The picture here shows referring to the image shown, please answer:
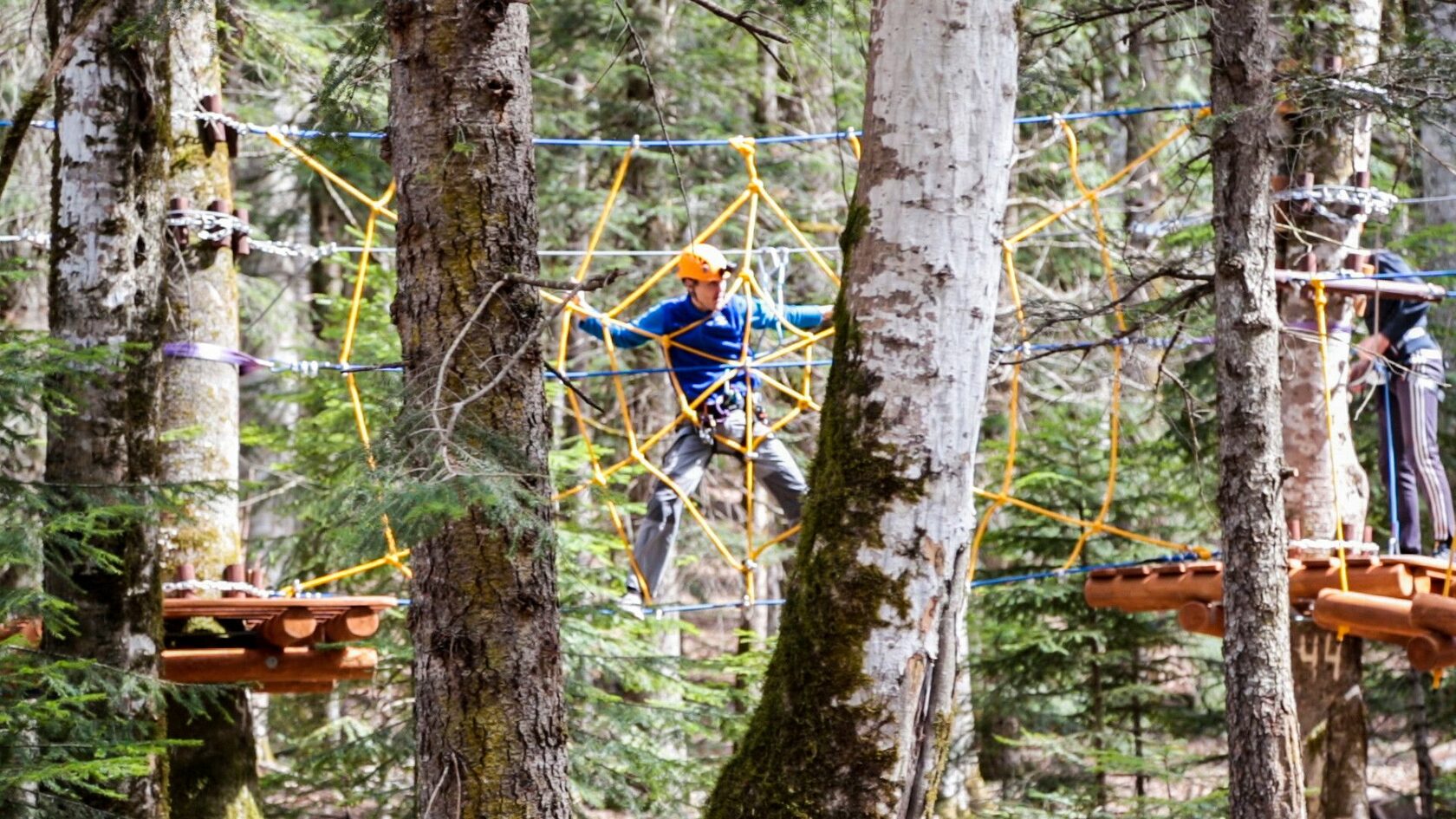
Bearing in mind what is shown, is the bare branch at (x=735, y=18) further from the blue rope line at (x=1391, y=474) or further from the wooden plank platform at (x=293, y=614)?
the blue rope line at (x=1391, y=474)

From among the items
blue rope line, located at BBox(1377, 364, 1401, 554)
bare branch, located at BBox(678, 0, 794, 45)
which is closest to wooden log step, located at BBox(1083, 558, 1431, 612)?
blue rope line, located at BBox(1377, 364, 1401, 554)

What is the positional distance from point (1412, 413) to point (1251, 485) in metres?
1.45

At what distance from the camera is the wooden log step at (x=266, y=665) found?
531 cm

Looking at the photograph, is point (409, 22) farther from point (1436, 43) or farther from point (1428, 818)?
point (1428, 818)

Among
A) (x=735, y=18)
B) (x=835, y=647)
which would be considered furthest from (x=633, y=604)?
(x=835, y=647)

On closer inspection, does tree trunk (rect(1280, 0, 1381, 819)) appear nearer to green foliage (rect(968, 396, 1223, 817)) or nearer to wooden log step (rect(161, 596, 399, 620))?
green foliage (rect(968, 396, 1223, 817))

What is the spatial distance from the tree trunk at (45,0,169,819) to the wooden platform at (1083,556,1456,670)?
3281 mm

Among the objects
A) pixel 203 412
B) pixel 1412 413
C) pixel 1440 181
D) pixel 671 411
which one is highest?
pixel 1440 181

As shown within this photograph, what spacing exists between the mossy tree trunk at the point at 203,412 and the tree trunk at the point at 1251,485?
328 cm

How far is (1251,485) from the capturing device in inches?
188

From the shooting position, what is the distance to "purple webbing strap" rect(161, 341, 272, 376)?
18.1 feet

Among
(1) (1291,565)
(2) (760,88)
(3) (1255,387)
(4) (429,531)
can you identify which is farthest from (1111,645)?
(4) (429,531)

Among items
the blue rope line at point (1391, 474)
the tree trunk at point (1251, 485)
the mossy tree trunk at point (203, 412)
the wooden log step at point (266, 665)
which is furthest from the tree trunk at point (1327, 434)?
the mossy tree trunk at point (203, 412)

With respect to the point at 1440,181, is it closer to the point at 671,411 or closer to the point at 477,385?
the point at 671,411
